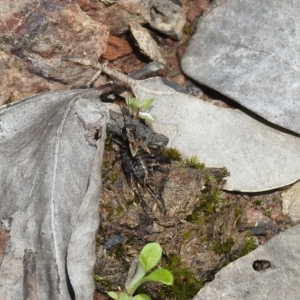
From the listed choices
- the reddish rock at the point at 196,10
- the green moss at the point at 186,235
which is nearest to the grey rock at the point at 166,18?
the reddish rock at the point at 196,10

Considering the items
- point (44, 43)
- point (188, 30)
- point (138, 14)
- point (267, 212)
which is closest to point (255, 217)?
point (267, 212)

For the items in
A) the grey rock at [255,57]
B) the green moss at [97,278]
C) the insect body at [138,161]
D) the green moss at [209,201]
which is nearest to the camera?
the green moss at [97,278]

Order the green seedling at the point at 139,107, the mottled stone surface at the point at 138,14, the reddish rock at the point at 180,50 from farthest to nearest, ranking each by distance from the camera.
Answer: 1. the reddish rock at the point at 180,50
2. the mottled stone surface at the point at 138,14
3. the green seedling at the point at 139,107

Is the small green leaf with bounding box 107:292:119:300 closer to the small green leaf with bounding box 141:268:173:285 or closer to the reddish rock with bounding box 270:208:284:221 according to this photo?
the small green leaf with bounding box 141:268:173:285

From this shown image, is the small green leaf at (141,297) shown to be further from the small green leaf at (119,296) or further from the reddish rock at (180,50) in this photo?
the reddish rock at (180,50)

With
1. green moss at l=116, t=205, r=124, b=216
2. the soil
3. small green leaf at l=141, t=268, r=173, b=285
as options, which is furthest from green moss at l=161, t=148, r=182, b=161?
small green leaf at l=141, t=268, r=173, b=285

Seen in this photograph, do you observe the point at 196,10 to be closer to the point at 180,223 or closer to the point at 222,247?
the point at 180,223
